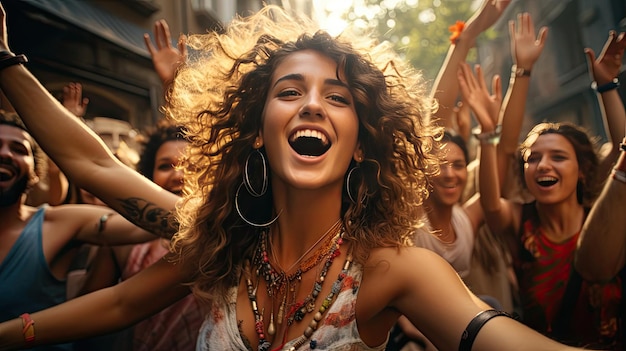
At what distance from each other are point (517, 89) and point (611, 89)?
475 mm

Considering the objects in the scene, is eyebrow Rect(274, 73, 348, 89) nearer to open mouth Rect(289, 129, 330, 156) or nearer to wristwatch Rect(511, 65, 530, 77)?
open mouth Rect(289, 129, 330, 156)

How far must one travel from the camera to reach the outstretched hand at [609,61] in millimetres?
2736

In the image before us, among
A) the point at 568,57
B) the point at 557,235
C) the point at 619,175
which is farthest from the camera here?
the point at 568,57

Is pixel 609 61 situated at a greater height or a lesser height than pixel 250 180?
greater

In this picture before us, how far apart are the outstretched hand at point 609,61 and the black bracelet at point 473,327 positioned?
1.94 m

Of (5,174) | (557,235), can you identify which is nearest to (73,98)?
(5,174)

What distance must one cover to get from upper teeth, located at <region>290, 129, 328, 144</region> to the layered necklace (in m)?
0.33

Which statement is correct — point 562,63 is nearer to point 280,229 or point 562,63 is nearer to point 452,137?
point 452,137

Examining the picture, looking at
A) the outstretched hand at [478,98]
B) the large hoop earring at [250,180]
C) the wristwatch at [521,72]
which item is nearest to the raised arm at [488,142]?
the outstretched hand at [478,98]

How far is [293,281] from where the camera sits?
1.77 m

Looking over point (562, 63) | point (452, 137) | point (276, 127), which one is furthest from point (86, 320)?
point (562, 63)

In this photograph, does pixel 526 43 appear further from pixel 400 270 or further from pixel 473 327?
pixel 473 327

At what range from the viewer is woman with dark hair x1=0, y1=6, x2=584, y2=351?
1.64 meters

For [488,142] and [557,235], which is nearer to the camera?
[557,235]
